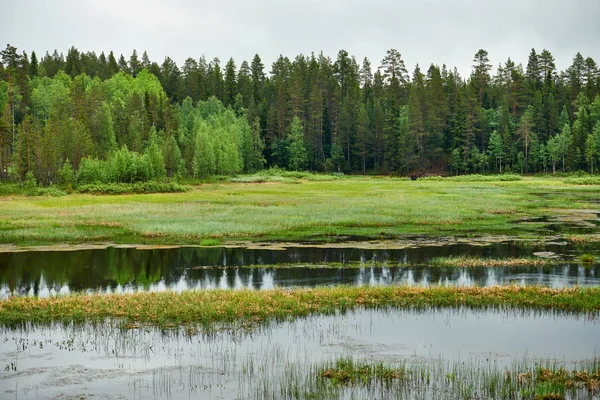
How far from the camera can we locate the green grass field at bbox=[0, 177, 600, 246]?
45.3 meters

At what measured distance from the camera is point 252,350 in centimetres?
1800

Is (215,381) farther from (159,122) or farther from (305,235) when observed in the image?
(159,122)

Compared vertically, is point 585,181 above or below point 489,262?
above

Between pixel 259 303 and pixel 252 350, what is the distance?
4955mm

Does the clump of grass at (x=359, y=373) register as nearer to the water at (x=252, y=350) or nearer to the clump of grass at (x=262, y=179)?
the water at (x=252, y=350)

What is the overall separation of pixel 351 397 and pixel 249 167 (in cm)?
12467

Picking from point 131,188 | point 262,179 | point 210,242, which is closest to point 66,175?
point 131,188

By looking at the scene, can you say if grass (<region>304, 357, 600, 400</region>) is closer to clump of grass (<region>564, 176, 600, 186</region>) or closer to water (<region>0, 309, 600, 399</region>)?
water (<region>0, 309, 600, 399</region>)

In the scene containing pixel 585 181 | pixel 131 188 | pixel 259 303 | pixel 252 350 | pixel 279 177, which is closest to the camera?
pixel 252 350

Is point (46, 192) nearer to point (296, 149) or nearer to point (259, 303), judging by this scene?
point (259, 303)

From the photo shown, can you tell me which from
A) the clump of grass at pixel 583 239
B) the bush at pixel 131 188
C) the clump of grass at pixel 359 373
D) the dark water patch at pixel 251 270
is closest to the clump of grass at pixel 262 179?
the bush at pixel 131 188

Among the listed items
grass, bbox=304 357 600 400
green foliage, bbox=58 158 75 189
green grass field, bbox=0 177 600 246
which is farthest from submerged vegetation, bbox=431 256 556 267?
green foliage, bbox=58 158 75 189

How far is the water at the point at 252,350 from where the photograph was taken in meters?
15.3

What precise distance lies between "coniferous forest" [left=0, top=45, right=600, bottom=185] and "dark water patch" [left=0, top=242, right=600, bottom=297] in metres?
60.4
